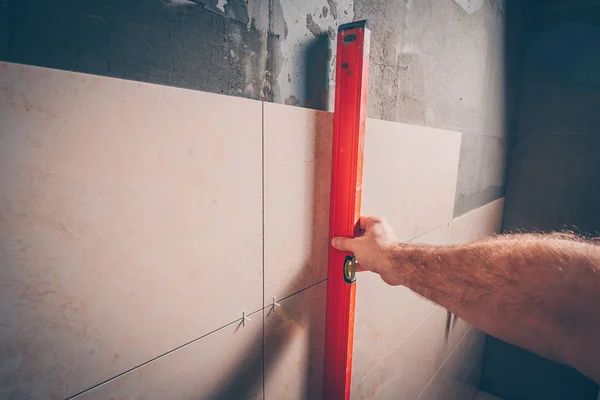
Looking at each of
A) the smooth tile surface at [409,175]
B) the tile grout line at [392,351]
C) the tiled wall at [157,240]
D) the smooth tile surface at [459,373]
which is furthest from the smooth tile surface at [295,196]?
the smooth tile surface at [459,373]

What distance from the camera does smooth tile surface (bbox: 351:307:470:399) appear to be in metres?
1.37

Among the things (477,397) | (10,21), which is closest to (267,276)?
(10,21)

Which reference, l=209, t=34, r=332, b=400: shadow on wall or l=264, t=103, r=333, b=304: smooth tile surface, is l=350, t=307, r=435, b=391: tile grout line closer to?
l=209, t=34, r=332, b=400: shadow on wall

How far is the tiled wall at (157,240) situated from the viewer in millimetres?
444

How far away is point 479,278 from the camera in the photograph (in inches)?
29.0

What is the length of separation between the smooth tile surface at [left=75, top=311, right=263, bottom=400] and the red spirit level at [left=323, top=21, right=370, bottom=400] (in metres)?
0.28

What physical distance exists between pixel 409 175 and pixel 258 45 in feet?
2.96

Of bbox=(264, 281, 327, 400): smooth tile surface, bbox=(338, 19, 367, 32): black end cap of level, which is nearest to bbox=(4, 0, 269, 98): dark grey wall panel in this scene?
bbox=(338, 19, 367, 32): black end cap of level

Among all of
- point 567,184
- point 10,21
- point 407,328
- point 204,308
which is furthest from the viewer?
point 567,184

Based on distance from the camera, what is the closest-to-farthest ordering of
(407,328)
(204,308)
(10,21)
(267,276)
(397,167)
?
(10,21)
(204,308)
(267,276)
(397,167)
(407,328)

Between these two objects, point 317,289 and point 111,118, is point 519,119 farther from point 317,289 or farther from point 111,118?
point 111,118

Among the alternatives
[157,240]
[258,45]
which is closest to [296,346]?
[157,240]

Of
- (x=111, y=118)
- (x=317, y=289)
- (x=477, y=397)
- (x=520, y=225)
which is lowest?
(x=477, y=397)

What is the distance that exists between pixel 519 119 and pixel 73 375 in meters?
3.59
